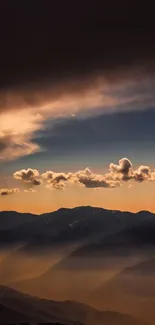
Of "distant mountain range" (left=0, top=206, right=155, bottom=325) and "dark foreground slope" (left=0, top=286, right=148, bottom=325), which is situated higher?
"distant mountain range" (left=0, top=206, right=155, bottom=325)

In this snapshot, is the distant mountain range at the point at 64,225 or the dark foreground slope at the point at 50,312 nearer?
the dark foreground slope at the point at 50,312

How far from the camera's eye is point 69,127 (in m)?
2.41

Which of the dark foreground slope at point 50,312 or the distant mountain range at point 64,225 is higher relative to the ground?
the distant mountain range at point 64,225

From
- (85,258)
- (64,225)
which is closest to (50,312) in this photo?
(85,258)

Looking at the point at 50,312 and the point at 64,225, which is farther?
the point at 64,225

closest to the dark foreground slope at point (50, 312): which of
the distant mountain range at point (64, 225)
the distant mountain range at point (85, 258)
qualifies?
the distant mountain range at point (85, 258)

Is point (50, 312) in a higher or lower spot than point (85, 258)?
lower

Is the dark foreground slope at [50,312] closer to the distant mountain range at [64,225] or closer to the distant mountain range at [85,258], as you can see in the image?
the distant mountain range at [85,258]

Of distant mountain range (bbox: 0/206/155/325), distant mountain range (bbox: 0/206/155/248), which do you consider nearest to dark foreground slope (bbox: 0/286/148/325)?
distant mountain range (bbox: 0/206/155/325)

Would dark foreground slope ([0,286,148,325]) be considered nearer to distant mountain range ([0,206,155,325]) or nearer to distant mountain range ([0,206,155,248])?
distant mountain range ([0,206,155,325])

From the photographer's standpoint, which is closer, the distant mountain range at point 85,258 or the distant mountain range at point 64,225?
the distant mountain range at point 85,258

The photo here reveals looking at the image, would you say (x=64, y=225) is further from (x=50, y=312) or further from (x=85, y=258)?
(x=50, y=312)

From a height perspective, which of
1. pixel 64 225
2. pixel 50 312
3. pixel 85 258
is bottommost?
pixel 50 312

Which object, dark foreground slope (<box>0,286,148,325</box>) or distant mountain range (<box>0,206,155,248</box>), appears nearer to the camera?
dark foreground slope (<box>0,286,148,325</box>)
